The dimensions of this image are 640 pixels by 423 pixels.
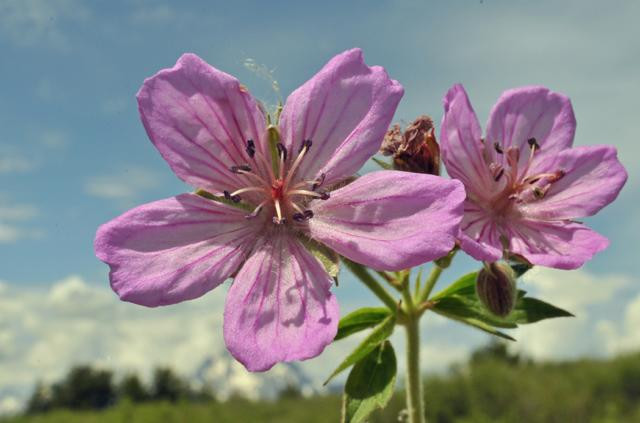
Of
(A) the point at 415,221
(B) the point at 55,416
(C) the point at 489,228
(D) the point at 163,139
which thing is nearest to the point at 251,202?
(D) the point at 163,139

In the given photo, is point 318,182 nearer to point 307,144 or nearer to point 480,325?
point 307,144

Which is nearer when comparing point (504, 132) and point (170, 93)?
point (170, 93)

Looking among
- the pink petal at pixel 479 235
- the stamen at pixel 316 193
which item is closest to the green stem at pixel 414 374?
the pink petal at pixel 479 235

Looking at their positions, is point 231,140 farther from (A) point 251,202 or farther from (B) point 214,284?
(B) point 214,284

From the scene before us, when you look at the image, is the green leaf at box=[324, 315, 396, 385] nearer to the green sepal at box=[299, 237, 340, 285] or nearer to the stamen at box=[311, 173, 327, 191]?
the green sepal at box=[299, 237, 340, 285]

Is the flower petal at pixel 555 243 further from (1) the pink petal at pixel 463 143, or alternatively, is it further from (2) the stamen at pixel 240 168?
(2) the stamen at pixel 240 168

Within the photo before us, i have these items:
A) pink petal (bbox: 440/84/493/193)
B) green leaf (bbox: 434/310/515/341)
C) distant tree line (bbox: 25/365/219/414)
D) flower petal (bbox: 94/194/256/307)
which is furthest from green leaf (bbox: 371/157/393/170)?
distant tree line (bbox: 25/365/219/414)
